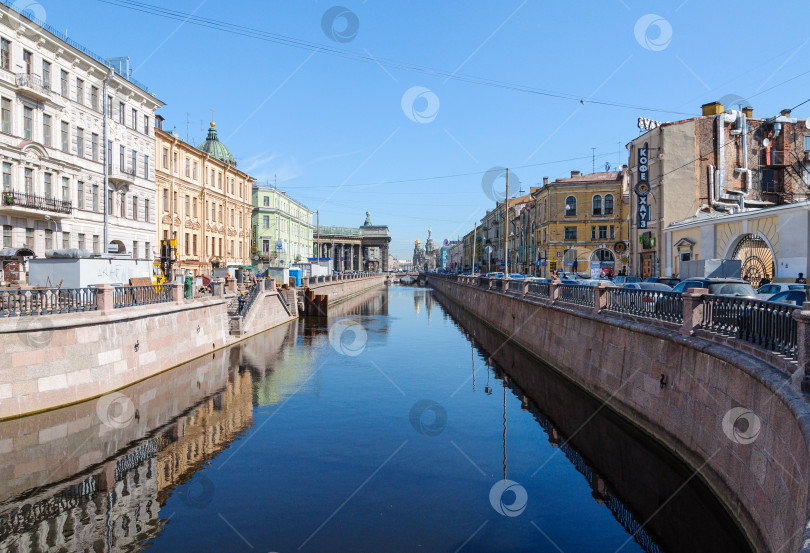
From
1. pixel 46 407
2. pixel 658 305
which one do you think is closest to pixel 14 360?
pixel 46 407

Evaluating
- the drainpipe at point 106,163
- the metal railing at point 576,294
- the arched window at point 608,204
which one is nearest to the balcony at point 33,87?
the drainpipe at point 106,163

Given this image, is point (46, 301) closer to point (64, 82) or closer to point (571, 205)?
point (64, 82)

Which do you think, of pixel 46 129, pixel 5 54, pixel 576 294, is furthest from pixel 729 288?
pixel 46 129

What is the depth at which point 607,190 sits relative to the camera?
6081 cm

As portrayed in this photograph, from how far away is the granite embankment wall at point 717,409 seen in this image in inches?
284

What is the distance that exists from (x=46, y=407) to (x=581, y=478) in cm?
1345

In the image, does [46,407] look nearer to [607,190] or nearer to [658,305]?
[658,305]

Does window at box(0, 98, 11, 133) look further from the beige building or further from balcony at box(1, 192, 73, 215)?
the beige building

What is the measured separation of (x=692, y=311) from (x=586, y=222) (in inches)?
2019

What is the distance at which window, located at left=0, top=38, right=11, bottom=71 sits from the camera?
2692cm

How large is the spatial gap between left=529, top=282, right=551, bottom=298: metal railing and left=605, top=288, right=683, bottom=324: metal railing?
839cm

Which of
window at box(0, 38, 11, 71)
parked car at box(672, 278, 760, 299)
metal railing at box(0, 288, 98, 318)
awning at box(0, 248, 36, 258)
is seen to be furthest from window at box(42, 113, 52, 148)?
parked car at box(672, 278, 760, 299)

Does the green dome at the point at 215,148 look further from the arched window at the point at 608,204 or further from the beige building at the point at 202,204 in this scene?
the arched window at the point at 608,204

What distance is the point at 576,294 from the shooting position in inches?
877
